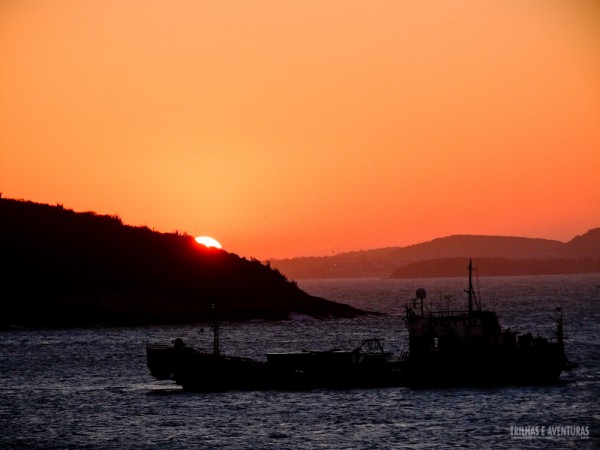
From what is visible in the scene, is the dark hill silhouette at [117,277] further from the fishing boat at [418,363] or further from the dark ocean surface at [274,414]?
the fishing boat at [418,363]

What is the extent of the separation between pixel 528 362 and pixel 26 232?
402ft

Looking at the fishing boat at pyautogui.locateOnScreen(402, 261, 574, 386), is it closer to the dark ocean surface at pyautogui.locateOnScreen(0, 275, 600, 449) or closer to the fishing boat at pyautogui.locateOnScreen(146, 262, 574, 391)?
the fishing boat at pyautogui.locateOnScreen(146, 262, 574, 391)

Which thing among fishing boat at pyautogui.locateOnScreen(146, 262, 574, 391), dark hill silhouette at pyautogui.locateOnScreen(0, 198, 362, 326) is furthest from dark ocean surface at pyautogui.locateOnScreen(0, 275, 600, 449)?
dark hill silhouette at pyautogui.locateOnScreen(0, 198, 362, 326)

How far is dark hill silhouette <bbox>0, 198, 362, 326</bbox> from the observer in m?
162

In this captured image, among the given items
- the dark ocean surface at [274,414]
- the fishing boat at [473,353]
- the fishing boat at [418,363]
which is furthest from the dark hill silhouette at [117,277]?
the fishing boat at [473,353]

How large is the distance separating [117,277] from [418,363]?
105 m

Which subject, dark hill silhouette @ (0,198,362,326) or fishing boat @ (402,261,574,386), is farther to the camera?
dark hill silhouette @ (0,198,362,326)

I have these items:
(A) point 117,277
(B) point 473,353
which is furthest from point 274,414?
(A) point 117,277

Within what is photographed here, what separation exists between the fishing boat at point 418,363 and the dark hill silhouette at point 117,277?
79.9 metres

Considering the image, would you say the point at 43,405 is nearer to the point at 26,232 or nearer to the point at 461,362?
the point at 461,362

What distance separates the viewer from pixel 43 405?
74.9m

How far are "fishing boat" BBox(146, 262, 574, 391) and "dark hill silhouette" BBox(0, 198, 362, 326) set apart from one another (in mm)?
79937

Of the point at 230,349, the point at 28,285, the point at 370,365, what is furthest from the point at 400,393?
the point at 28,285

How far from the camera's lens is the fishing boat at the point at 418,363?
75.5 m
